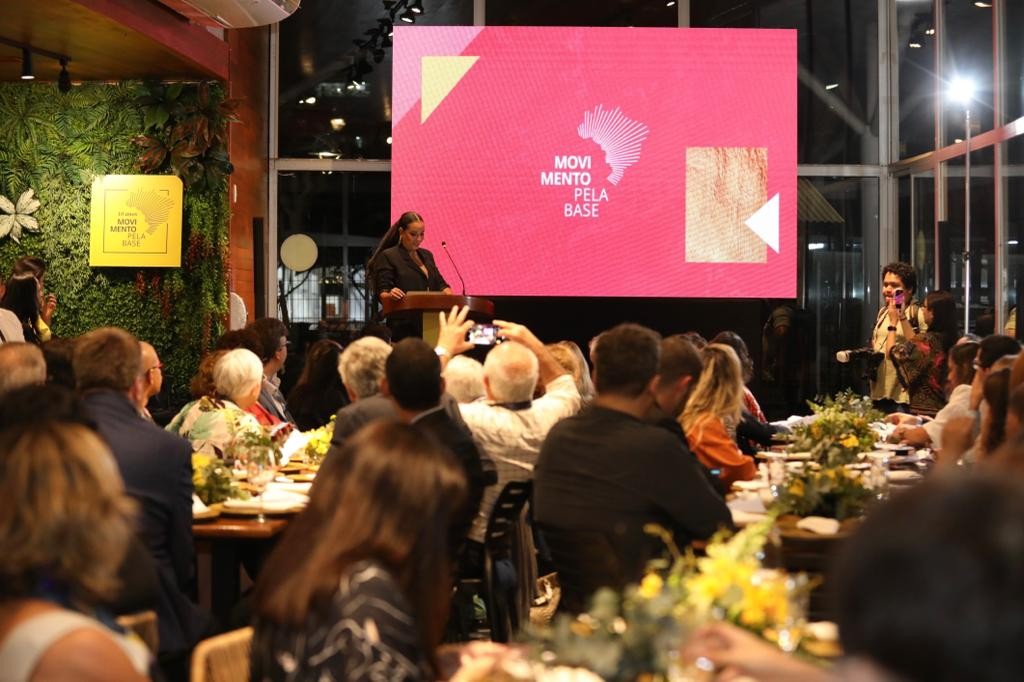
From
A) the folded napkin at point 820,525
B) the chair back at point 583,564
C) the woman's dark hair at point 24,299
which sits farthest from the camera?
the woman's dark hair at point 24,299

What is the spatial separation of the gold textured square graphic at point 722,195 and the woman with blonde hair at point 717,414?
20.0 feet

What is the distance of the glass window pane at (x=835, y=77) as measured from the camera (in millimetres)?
12617

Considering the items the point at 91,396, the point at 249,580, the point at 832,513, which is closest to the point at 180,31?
the point at 249,580

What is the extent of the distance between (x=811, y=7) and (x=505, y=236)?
3922 mm

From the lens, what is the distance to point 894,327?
9258 mm

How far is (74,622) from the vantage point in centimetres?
187

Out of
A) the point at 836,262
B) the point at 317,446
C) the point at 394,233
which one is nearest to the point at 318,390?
the point at 317,446

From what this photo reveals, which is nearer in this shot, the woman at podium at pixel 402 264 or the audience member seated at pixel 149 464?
the audience member seated at pixel 149 464

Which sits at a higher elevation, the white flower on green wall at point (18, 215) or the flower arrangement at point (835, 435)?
the white flower on green wall at point (18, 215)

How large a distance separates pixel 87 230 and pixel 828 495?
25.1 feet

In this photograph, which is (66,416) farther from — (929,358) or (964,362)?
(929,358)

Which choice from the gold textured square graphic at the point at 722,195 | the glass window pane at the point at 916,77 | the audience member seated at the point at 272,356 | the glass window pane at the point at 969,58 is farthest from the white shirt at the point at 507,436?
the glass window pane at the point at 916,77

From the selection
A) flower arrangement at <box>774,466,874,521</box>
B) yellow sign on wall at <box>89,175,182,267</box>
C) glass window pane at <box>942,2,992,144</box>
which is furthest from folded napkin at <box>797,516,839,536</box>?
glass window pane at <box>942,2,992,144</box>

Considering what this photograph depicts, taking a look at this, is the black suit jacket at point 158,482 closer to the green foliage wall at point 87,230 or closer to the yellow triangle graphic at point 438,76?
the green foliage wall at point 87,230
